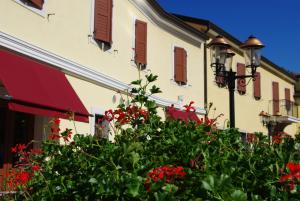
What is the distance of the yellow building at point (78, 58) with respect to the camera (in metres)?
8.02

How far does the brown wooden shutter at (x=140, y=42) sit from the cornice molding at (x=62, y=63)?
1.20 meters

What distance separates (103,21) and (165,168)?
9.38 meters

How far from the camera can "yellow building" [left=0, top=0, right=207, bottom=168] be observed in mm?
8023

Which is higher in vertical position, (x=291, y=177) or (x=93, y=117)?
(x=93, y=117)

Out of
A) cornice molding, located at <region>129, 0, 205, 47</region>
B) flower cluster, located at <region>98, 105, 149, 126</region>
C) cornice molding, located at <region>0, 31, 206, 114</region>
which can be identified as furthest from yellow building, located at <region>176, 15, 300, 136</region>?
flower cluster, located at <region>98, 105, 149, 126</region>

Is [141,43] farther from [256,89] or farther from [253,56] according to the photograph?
[256,89]

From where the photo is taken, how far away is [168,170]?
7.96ft

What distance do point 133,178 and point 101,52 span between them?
375 inches

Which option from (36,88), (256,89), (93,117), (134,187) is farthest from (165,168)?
(256,89)

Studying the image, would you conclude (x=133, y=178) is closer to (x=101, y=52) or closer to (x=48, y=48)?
(x=48, y=48)

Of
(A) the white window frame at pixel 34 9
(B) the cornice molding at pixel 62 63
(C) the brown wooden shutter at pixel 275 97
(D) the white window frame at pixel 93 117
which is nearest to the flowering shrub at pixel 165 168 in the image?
(B) the cornice molding at pixel 62 63

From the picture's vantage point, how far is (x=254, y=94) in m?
23.5

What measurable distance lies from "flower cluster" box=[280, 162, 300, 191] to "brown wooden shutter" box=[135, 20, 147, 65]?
11161 millimetres

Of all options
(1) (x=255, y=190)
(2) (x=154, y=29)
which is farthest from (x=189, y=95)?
(1) (x=255, y=190)
